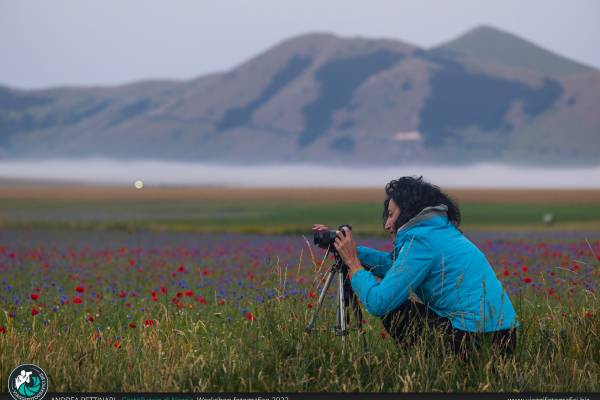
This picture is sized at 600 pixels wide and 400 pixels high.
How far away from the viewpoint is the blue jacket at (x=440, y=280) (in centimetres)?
566

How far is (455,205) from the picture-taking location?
6098 mm

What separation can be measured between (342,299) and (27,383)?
6.57 ft

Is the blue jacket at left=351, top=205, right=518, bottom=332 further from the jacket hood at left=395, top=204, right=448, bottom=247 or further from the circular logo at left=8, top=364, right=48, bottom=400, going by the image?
the circular logo at left=8, top=364, right=48, bottom=400

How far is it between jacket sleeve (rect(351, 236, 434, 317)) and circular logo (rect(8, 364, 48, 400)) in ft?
6.54

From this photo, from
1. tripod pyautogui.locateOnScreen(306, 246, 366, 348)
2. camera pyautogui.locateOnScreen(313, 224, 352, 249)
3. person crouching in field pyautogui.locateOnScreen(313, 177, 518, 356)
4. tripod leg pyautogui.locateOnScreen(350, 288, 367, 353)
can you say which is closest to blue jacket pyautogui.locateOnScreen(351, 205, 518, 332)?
person crouching in field pyautogui.locateOnScreen(313, 177, 518, 356)

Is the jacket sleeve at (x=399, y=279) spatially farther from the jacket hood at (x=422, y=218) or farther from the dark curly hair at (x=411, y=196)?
the dark curly hair at (x=411, y=196)

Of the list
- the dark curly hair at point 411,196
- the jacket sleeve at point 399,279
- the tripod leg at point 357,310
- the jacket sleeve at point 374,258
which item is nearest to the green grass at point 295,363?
the tripod leg at point 357,310

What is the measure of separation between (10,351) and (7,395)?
1.21 metres

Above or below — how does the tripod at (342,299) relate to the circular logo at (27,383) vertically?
above

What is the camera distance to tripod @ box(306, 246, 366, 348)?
584cm

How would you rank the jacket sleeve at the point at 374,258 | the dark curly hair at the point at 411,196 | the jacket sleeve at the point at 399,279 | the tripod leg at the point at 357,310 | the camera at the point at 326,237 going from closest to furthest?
1. the jacket sleeve at the point at 399,279
2. the camera at the point at 326,237
3. the dark curly hair at the point at 411,196
4. the tripod leg at the point at 357,310
5. the jacket sleeve at the point at 374,258

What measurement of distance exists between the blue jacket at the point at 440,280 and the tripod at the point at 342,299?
16cm

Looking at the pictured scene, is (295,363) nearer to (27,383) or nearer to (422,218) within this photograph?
(422,218)

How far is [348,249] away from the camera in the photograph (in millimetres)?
5754
